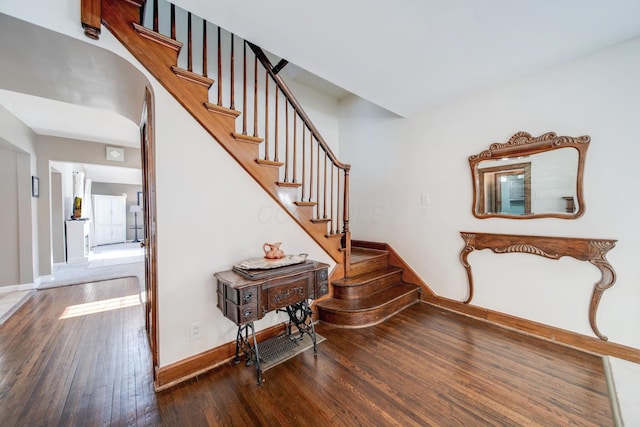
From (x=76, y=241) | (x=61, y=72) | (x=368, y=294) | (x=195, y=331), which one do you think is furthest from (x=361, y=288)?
(x=76, y=241)

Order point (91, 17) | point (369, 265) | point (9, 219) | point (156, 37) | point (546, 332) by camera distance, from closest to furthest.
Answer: point (91, 17)
point (156, 37)
point (546, 332)
point (369, 265)
point (9, 219)

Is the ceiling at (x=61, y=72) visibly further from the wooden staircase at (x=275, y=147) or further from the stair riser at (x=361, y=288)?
the stair riser at (x=361, y=288)

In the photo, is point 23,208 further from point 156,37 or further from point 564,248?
point 564,248

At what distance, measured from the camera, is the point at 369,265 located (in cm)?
321

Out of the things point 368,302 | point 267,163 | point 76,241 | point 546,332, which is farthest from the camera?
point 76,241

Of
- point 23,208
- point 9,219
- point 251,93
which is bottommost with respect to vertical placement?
point 9,219

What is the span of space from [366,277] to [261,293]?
163 cm

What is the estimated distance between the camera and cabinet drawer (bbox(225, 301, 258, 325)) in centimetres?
161

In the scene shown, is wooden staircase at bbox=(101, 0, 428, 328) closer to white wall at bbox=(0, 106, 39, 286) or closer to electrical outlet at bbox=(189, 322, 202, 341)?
electrical outlet at bbox=(189, 322, 202, 341)

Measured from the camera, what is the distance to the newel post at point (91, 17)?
133cm

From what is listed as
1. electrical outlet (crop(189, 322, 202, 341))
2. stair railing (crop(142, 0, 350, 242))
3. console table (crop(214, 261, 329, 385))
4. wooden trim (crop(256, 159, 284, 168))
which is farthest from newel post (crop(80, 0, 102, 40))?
electrical outlet (crop(189, 322, 202, 341))

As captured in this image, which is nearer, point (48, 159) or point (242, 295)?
point (242, 295)

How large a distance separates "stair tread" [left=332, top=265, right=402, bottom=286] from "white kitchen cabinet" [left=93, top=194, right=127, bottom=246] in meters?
9.39

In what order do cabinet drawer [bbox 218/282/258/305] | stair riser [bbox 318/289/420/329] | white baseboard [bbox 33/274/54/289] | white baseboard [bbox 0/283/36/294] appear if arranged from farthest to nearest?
white baseboard [bbox 33/274/54/289]
white baseboard [bbox 0/283/36/294]
stair riser [bbox 318/289/420/329]
cabinet drawer [bbox 218/282/258/305]
